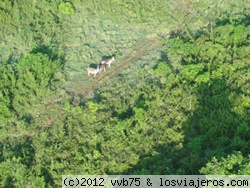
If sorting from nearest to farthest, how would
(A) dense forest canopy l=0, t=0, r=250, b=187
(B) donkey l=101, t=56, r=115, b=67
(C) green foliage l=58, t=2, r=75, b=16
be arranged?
1. (A) dense forest canopy l=0, t=0, r=250, b=187
2. (B) donkey l=101, t=56, r=115, b=67
3. (C) green foliage l=58, t=2, r=75, b=16

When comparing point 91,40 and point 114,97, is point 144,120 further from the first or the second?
point 91,40

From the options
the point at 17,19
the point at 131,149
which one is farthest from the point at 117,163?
the point at 17,19

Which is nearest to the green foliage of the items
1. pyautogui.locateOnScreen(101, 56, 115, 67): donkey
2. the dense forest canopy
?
the dense forest canopy

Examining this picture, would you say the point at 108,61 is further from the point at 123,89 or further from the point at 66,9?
the point at 66,9

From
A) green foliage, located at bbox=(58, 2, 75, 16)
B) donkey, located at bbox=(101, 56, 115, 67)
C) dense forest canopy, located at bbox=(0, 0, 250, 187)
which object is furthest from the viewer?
green foliage, located at bbox=(58, 2, 75, 16)

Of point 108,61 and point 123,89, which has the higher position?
point 108,61

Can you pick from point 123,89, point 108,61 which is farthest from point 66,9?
point 123,89

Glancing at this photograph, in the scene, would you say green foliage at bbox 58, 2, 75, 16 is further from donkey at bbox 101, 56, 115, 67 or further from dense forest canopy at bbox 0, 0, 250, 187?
donkey at bbox 101, 56, 115, 67

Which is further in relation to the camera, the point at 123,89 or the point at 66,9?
the point at 66,9
